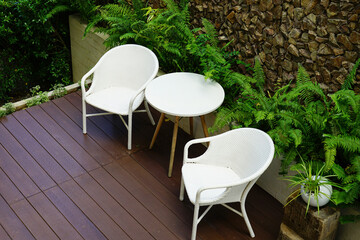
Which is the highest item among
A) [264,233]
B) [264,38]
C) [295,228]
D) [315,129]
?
[264,38]

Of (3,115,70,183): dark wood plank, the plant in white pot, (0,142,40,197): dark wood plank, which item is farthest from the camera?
(3,115,70,183): dark wood plank

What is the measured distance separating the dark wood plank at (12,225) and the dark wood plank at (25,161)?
14.9 inches

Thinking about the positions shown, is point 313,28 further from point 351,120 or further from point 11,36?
point 11,36

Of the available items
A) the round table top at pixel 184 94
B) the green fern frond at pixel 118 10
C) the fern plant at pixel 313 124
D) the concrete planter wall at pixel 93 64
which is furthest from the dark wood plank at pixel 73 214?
the green fern frond at pixel 118 10

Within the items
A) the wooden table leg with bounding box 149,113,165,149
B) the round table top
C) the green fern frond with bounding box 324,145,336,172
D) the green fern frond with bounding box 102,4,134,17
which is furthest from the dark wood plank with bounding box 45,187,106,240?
the green fern frond with bounding box 102,4,134,17

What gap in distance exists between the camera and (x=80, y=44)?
679cm

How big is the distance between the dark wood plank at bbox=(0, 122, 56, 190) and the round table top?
1.26m

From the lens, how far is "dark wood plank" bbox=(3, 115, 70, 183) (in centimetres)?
455

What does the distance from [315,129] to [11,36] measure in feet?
14.4

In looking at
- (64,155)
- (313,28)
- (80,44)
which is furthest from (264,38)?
(80,44)

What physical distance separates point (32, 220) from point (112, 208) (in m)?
0.70

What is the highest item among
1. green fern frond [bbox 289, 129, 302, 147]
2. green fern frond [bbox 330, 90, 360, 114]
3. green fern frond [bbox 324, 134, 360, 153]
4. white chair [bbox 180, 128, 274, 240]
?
green fern frond [bbox 330, 90, 360, 114]

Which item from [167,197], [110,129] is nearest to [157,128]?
[110,129]

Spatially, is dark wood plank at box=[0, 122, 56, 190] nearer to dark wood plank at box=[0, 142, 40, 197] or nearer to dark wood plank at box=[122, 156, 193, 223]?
dark wood plank at box=[0, 142, 40, 197]
